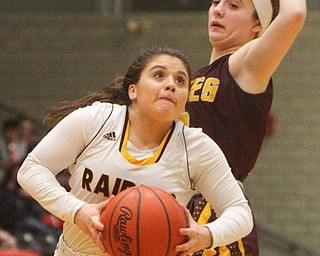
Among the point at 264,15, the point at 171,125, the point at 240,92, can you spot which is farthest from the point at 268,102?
the point at 171,125

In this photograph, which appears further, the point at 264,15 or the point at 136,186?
the point at 264,15

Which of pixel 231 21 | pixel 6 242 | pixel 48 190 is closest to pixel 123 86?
pixel 48 190

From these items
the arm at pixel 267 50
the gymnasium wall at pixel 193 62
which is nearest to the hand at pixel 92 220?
the arm at pixel 267 50

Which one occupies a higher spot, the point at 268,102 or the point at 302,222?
the point at 268,102

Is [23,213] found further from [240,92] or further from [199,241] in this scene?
[199,241]

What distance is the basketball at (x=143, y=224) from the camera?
305 cm

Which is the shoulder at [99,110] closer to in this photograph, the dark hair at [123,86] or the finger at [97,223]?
the dark hair at [123,86]

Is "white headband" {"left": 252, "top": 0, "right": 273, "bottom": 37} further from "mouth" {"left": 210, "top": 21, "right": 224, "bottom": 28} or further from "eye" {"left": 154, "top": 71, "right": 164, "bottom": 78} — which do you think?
"eye" {"left": 154, "top": 71, "right": 164, "bottom": 78}

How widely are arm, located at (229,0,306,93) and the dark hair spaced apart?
0.41 m

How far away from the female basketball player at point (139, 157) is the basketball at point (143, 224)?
165 mm

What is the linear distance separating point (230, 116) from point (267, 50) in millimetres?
366

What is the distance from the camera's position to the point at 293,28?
3.63 meters

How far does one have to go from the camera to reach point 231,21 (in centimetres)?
407

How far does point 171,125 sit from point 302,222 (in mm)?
7619
